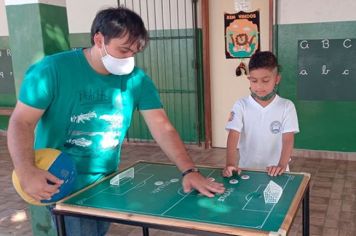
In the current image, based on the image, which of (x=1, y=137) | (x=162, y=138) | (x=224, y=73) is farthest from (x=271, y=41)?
(x=1, y=137)

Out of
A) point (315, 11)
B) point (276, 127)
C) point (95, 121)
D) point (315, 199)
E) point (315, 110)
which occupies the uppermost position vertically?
point (315, 11)

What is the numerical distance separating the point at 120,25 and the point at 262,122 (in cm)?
102

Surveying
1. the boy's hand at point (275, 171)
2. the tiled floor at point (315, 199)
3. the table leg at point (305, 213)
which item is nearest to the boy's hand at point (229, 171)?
the boy's hand at point (275, 171)

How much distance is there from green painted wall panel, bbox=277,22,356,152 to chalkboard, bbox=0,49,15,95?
4.25 meters

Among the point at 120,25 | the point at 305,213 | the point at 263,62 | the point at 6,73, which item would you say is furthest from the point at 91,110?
the point at 6,73

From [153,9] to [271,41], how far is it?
165cm

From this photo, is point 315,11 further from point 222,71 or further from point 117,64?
point 117,64

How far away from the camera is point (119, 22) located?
1529 mm

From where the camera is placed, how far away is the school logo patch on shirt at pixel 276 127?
85.0 inches

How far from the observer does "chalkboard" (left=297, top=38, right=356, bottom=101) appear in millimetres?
4434

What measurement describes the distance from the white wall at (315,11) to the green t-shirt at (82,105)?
130 inches

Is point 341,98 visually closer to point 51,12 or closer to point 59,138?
point 51,12

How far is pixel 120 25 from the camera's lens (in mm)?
1529

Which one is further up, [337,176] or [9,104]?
[9,104]
